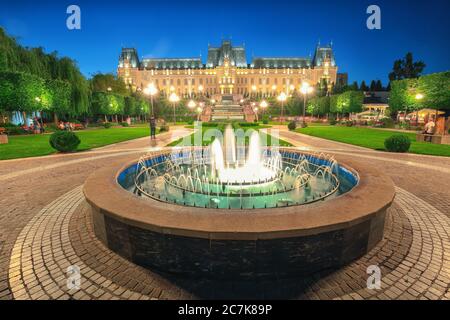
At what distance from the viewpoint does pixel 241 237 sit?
10.1 feet

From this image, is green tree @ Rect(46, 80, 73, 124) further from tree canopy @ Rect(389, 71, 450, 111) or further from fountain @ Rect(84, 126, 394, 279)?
tree canopy @ Rect(389, 71, 450, 111)

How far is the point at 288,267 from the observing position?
3.30m

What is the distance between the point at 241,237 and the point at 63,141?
14.5m

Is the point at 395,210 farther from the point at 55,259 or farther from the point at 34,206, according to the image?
the point at 34,206

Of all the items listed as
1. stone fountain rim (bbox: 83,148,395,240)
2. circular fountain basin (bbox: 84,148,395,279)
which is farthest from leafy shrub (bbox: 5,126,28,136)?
circular fountain basin (bbox: 84,148,395,279)

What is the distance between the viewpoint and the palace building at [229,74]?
107 m

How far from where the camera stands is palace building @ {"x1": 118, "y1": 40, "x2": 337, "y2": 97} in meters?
107

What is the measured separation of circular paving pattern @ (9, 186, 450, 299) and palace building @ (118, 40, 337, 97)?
10628 cm

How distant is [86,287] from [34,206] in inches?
168

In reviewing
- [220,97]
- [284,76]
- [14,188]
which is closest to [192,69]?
[220,97]

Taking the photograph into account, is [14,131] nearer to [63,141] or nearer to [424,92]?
[63,141]

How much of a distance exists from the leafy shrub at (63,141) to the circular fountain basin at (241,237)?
1236 centimetres

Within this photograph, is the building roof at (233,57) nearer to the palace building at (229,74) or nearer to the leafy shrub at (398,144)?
the palace building at (229,74)

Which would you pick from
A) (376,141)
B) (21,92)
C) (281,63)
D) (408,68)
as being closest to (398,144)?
(376,141)
